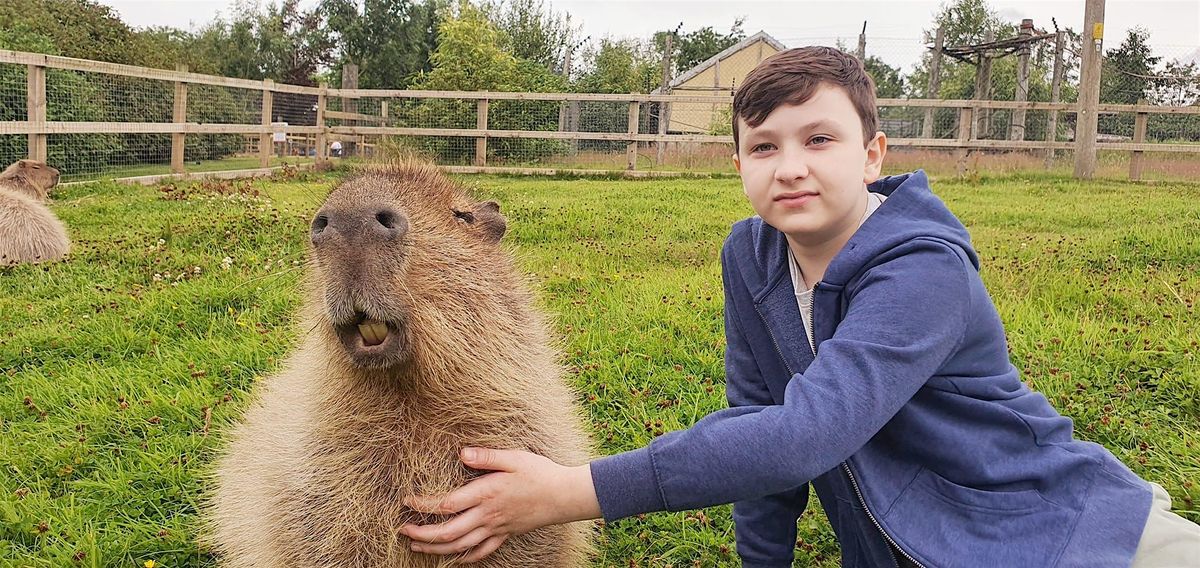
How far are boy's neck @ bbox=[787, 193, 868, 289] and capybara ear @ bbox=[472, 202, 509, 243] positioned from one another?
818 mm

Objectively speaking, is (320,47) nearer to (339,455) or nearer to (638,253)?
(638,253)

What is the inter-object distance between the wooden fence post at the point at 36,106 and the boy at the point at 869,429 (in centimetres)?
948

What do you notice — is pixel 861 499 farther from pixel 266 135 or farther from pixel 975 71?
pixel 975 71

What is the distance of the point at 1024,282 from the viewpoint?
16.5 ft

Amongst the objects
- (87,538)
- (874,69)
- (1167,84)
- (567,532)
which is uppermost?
(874,69)

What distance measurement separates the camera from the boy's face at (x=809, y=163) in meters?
1.75

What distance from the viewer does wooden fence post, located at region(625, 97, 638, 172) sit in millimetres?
14367

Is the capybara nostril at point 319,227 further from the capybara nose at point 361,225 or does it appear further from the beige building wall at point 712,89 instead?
the beige building wall at point 712,89

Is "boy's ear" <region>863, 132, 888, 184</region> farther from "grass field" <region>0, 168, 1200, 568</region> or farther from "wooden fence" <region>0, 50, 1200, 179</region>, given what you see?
"wooden fence" <region>0, 50, 1200, 179</region>

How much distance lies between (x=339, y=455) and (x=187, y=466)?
131cm

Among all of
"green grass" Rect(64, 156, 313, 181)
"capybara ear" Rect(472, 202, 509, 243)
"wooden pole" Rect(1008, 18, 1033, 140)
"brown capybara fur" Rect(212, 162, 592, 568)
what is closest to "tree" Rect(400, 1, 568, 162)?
Answer: "green grass" Rect(64, 156, 313, 181)

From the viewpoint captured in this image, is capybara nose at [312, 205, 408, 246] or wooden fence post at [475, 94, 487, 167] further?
wooden fence post at [475, 94, 487, 167]

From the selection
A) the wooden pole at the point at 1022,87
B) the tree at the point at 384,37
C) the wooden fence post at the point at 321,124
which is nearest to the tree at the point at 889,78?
the wooden pole at the point at 1022,87

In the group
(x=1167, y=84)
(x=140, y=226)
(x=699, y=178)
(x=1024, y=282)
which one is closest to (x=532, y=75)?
(x=699, y=178)
